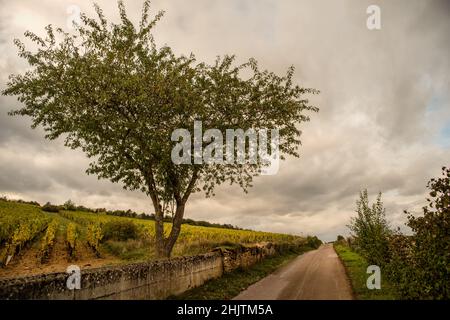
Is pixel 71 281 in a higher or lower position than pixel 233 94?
lower

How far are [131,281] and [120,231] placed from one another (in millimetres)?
28990

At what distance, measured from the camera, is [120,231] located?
38938 millimetres

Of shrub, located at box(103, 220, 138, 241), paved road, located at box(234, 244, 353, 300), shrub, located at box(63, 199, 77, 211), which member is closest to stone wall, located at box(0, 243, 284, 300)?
paved road, located at box(234, 244, 353, 300)

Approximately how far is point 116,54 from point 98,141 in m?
4.41

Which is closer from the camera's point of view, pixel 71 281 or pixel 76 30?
pixel 71 281

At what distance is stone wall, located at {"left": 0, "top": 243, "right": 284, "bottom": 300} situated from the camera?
8.02 m

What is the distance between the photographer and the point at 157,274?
13211 millimetres

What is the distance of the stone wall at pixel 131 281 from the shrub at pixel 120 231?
21170mm

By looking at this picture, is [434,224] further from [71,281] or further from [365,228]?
[365,228]

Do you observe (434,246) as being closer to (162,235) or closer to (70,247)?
(162,235)

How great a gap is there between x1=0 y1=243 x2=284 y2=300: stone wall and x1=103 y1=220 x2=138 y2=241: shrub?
21170mm

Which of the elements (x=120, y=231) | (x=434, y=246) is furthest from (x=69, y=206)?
(x=434, y=246)
